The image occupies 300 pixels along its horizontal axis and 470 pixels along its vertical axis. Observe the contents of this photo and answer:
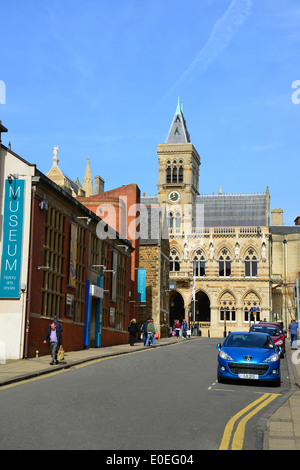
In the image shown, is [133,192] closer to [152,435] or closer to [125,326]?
[125,326]

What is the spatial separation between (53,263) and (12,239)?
2.90 metres

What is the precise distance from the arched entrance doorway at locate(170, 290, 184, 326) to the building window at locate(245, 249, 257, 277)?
30.0 ft

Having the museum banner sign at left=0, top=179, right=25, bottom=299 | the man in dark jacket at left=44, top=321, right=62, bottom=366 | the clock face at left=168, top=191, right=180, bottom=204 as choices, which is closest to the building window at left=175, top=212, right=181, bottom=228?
the clock face at left=168, top=191, right=180, bottom=204

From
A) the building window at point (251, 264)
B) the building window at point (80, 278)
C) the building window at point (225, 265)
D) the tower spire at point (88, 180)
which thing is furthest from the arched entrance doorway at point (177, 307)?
the building window at point (80, 278)

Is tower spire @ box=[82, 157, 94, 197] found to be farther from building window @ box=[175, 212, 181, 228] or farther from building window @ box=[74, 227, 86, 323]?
building window @ box=[74, 227, 86, 323]

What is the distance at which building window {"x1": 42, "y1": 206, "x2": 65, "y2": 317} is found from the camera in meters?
22.9

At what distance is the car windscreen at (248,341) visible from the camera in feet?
54.9

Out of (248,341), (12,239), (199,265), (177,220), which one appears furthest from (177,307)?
(248,341)

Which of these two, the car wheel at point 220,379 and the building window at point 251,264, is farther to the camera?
the building window at point 251,264

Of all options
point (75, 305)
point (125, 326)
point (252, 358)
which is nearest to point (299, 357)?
point (75, 305)

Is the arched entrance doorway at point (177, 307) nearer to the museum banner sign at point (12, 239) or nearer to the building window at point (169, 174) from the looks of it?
the building window at point (169, 174)

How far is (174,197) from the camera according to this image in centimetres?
8194

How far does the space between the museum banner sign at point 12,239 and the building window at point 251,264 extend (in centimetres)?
5591

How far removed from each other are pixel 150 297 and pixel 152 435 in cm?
3952
